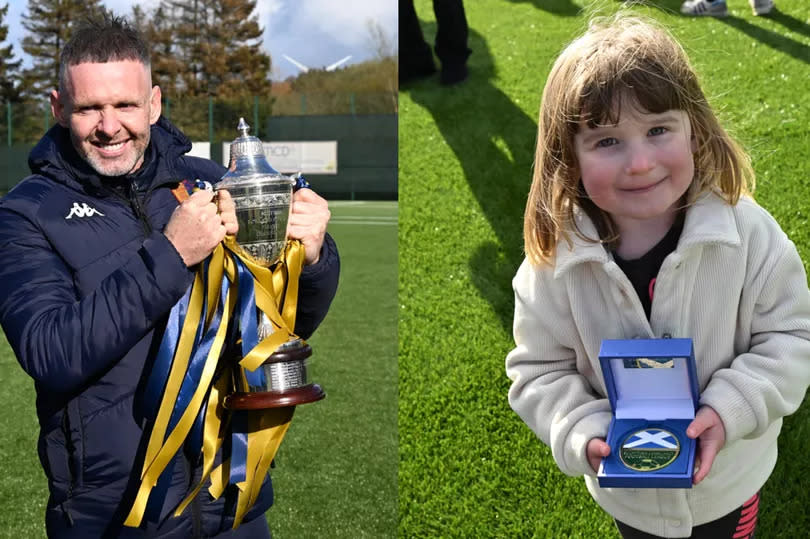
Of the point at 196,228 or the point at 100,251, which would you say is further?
the point at 100,251

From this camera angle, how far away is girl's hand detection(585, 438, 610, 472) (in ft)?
4.95

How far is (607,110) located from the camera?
5.08 feet

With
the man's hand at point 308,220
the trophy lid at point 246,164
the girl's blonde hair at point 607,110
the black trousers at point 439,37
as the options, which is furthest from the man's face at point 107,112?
the black trousers at point 439,37

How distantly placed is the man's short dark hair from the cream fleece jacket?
29.8 inches

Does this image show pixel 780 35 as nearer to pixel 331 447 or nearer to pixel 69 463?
pixel 331 447

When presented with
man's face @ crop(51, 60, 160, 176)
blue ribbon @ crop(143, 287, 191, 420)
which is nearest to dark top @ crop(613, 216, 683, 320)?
blue ribbon @ crop(143, 287, 191, 420)

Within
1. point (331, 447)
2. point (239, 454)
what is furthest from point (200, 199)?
point (331, 447)

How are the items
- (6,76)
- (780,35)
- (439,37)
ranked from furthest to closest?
1. (6,76)
2. (439,37)
3. (780,35)

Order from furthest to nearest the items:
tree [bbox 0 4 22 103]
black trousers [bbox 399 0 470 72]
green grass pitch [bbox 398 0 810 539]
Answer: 1. tree [bbox 0 4 22 103]
2. black trousers [bbox 399 0 470 72]
3. green grass pitch [bbox 398 0 810 539]

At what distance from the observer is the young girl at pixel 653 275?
154 cm

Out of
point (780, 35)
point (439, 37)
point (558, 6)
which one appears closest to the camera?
point (780, 35)

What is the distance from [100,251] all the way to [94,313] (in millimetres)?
186

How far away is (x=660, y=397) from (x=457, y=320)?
7.28 ft

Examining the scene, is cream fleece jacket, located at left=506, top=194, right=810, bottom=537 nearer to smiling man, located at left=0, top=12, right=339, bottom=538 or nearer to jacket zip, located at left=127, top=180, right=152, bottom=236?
smiling man, located at left=0, top=12, right=339, bottom=538
